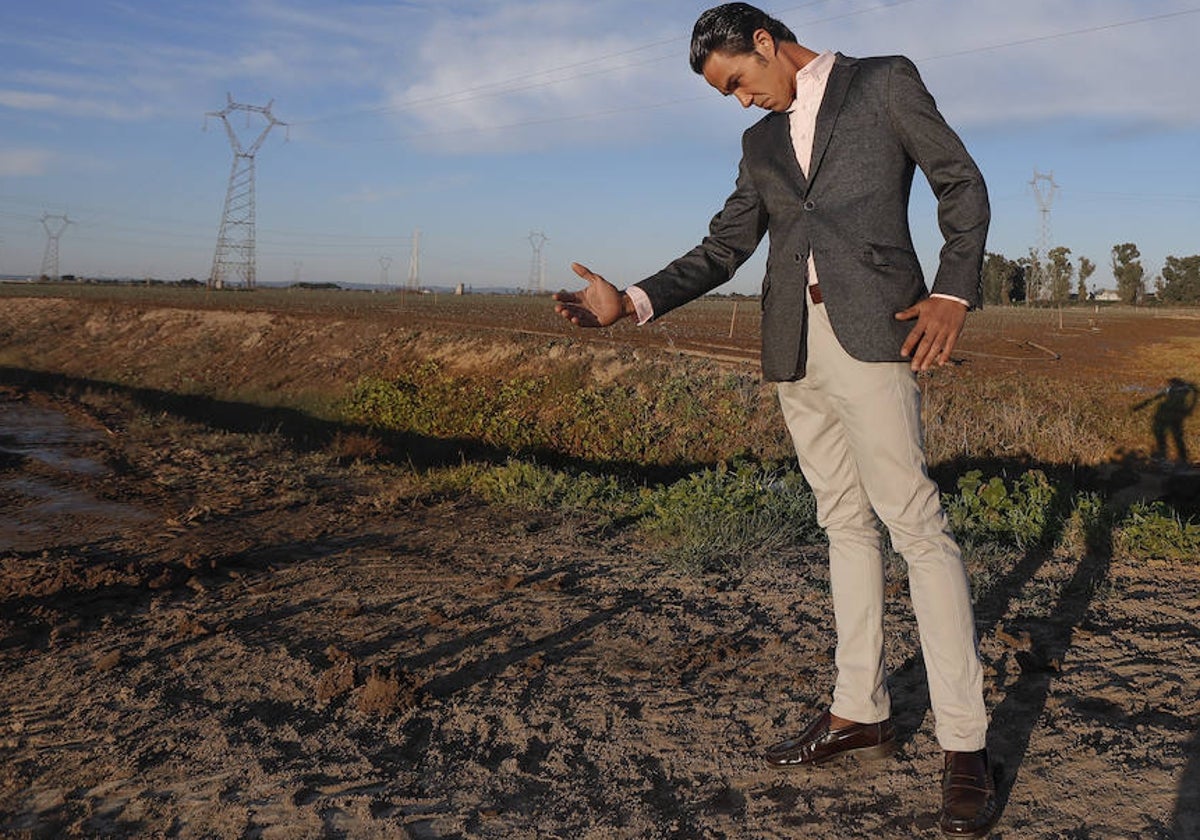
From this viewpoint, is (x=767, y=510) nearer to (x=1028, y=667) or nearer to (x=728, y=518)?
(x=728, y=518)

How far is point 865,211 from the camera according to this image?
235cm

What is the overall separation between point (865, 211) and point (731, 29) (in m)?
0.57

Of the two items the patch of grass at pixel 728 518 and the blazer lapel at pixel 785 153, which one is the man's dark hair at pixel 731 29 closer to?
the blazer lapel at pixel 785 153

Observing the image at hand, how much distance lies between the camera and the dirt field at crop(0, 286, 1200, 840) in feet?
7.93

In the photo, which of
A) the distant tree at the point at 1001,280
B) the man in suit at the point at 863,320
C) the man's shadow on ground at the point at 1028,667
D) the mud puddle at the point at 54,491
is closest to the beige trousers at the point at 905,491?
the man in suit at the point at 863,320

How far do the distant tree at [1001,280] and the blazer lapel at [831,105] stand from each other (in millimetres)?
98977

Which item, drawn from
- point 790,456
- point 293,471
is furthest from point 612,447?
point 293,471

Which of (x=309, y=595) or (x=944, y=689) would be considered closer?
(x=944, y=689)

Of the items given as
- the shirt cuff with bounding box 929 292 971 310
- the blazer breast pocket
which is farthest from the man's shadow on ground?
the blazer breast pocket

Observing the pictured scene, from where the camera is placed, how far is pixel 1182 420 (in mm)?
13961

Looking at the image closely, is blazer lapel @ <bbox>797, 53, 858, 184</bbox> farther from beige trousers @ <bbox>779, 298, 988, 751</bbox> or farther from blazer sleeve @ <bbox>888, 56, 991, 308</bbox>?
beige trousers @ <bbox>779, 298, 988, 751</bbox>

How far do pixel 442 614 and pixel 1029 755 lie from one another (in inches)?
87.5

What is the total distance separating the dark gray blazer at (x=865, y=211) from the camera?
2.24 meters

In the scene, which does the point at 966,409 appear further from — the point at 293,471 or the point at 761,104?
the point at 761,104
